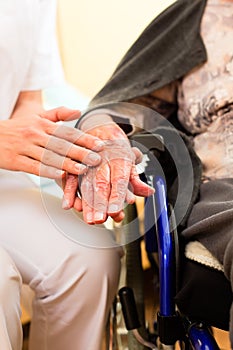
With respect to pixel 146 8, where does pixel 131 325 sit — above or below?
below

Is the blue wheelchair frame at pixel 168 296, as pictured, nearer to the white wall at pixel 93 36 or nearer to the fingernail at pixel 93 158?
the fingernail at pixel 93 158

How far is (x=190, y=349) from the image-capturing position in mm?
894

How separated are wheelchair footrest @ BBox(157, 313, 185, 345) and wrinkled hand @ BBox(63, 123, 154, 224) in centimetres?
18

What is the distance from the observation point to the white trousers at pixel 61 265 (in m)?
0.98

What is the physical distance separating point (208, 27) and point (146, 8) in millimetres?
515

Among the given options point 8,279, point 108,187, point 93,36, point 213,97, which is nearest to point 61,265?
point 8,279

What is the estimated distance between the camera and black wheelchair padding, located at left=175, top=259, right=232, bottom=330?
80cm

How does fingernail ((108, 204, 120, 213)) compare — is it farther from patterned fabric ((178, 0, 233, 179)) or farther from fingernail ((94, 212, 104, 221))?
patterned fabric ((178, 0, 233, 179))

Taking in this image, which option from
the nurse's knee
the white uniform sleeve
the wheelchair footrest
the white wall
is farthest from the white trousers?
the white wall

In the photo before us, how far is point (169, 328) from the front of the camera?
2.83 feet

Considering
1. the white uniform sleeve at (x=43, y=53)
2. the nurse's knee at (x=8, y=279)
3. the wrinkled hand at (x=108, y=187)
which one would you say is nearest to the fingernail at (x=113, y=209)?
the wrinkled hand at (x=108, y=187)

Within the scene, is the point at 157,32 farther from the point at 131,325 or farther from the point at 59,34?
the point at 59,34

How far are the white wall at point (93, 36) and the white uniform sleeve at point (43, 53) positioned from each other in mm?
541

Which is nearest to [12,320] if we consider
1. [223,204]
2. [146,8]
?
[223,204]
